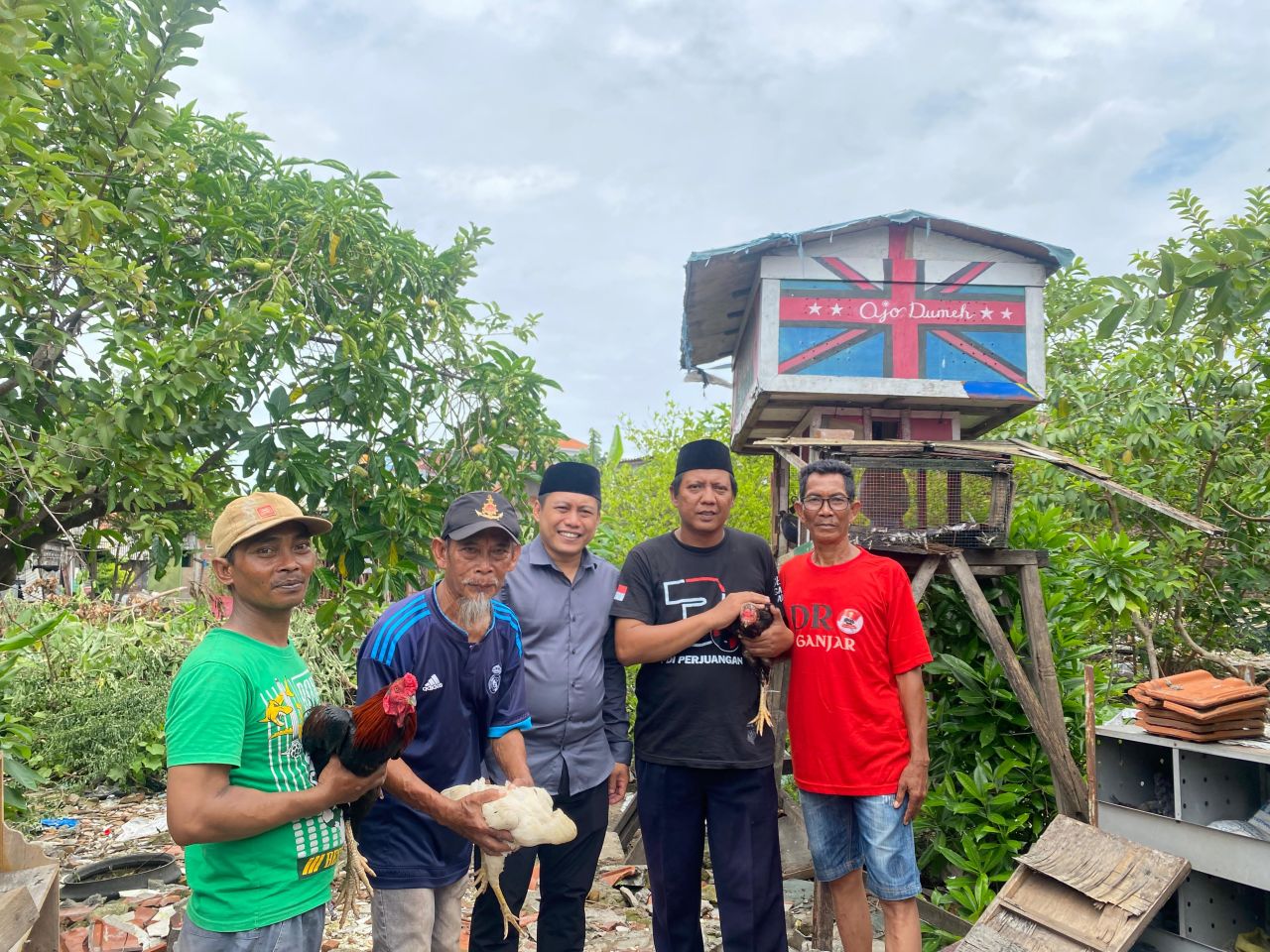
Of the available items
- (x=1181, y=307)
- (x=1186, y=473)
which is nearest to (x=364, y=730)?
(x=1181, y=307)

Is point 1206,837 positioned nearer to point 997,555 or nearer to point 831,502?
point 997,555

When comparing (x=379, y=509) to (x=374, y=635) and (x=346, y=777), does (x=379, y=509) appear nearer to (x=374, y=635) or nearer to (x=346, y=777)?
(x=374, y=635)

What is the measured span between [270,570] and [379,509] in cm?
222

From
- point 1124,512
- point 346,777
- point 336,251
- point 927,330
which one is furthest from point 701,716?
point 1124,512

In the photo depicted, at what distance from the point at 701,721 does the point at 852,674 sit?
2.19ft

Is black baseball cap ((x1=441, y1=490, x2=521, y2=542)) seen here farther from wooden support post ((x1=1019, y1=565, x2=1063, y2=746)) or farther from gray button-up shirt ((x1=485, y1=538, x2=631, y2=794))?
wooden support post ((x1=1019, y1=565, x2=1063, y2=746))

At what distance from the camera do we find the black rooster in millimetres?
3557

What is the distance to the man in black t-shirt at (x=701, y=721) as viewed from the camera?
12.0 ft

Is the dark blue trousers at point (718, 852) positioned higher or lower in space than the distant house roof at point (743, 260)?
lower

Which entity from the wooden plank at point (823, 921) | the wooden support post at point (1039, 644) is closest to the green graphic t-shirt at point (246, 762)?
the wooden plank at point (823, 921)

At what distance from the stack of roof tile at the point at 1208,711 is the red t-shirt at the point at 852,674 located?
5.40 feet

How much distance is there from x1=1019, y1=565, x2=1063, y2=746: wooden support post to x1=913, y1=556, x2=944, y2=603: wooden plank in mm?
558

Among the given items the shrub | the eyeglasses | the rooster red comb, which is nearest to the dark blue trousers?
the eyeglasses

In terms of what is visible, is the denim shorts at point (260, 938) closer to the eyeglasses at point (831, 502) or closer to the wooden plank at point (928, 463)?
the eyeglasses at point (831, 502)
